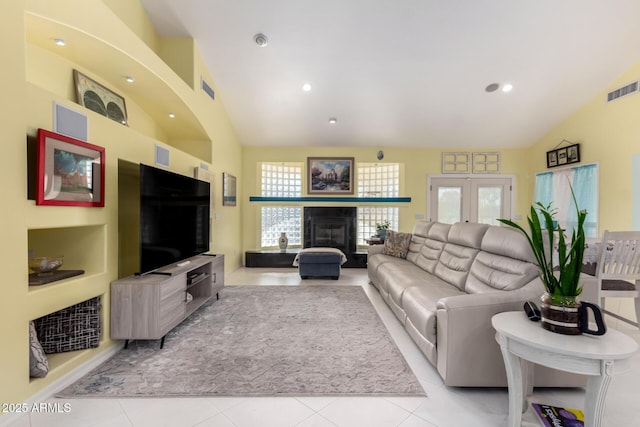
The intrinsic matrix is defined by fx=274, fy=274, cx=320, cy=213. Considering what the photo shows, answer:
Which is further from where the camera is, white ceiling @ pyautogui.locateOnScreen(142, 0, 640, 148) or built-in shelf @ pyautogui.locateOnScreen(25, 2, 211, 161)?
white ceiling @ pyautogui.locateOnScreen(142, 0, 640, 148)

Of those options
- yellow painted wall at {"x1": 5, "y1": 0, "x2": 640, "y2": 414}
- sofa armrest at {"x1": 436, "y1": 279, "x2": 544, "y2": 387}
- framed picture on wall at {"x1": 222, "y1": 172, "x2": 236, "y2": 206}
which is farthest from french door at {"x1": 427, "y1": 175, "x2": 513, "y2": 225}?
sofa armrest at {"x1": 436, "y1": 279, "x2": 544, "y2": 387}

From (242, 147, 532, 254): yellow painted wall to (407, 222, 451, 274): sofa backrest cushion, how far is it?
92.9 inches

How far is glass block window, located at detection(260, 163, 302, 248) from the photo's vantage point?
21.0 feet

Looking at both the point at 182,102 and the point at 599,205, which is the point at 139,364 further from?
the point at 599,205

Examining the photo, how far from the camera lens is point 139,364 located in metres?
2.15

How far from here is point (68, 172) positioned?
1.92m

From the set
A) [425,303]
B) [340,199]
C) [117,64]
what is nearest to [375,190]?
[340,199]

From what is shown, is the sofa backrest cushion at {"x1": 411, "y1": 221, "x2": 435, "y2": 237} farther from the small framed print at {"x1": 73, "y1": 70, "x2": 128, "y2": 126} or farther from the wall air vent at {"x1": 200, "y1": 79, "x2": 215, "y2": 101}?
the small framed print at {"x1": 73, "y1": 70, "x2": 128, "y2": 126}

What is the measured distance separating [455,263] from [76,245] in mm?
3573

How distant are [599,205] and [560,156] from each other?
1217mm

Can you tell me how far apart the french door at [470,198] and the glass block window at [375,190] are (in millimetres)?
792

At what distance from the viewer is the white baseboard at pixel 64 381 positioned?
1551 millimetres

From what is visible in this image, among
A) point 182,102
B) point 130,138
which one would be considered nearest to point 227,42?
point 182,102

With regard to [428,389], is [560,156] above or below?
above
